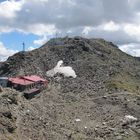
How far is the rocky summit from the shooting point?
71.1m

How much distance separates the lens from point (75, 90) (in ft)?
350

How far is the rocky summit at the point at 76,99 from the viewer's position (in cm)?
7112

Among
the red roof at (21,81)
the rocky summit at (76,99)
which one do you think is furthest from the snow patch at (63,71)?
the red roof at (21,81)

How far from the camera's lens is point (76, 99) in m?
99.4

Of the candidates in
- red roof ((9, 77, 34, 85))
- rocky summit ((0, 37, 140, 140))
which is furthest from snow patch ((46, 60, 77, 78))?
red roof ((9, 77, 34, 85))

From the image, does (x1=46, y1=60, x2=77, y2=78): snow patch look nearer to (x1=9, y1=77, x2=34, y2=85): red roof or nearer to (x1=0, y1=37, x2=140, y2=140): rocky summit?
(x1=0, y1=37, x2=140, y2=140): rocky summit

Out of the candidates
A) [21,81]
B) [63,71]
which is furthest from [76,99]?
[63,71]

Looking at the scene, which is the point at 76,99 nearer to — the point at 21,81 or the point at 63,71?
the point at 21,81

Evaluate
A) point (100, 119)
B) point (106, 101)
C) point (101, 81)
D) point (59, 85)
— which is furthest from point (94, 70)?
point (100, 119)

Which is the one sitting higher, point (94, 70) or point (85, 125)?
point (94, 70)

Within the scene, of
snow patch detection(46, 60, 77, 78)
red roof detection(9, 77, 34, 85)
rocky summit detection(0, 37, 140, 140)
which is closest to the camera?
rocky summit detection(0, 37, 140, 140)

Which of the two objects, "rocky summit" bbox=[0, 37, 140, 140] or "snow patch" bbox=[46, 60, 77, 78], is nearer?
"rocky summit" bbox=[0, 37, 140, 140]

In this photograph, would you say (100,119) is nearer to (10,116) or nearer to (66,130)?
(66,130)

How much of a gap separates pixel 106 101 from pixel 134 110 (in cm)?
816
